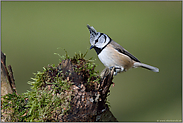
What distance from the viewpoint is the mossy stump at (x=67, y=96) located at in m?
0.89

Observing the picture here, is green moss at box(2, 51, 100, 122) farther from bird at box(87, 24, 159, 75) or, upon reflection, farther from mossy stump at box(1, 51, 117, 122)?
bird at box(87, 24, 159, 75)

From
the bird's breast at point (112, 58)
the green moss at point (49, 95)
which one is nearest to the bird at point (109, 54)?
the bird's breast at point (112, 58)

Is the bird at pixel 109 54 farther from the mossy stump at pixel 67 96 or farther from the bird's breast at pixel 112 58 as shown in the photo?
the mossy stump at pixel 67 96

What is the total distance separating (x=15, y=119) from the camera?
3.11 feet

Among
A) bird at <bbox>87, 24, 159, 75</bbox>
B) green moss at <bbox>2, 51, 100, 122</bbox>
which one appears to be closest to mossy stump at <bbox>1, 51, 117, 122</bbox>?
green moss at <bbox>2, 51, 100, 122</bbox>

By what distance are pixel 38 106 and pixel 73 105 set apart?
0.20 meters

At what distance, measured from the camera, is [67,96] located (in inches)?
34.9

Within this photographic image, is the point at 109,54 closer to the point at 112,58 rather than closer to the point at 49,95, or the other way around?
the point at 112,58

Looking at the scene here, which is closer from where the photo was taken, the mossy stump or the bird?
the mossy stump

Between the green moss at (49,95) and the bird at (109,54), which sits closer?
the green moss at (49,95)

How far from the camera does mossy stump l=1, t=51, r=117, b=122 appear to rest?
0.89 m

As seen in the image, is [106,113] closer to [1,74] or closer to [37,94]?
[37,94]

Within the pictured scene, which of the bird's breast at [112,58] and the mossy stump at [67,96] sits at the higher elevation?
the bird's breast at [112,58]

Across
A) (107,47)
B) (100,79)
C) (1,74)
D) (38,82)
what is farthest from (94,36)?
(1,74)
